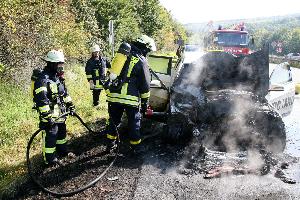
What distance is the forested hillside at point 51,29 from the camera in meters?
9.20

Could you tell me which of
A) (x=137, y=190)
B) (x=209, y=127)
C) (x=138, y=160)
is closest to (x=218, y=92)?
(x=209, y=127)

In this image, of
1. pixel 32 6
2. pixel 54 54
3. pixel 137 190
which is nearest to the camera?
pixel 137 190

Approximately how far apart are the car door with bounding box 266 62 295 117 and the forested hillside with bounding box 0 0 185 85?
605cm

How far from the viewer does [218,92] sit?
22.3 feet

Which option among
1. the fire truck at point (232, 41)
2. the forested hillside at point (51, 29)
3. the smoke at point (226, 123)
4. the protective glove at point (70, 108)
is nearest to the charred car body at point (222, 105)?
the smoke at point (226, 123)

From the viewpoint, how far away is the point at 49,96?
5.75 metres

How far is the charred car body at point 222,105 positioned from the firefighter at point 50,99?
6.04 feet

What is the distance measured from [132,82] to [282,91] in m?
4.15

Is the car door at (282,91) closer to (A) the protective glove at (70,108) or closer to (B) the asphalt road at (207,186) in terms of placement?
(B) the asphalt road at (207,186)

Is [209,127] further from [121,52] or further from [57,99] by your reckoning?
[57,99]

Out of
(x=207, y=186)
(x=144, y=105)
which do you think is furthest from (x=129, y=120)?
(x=207, y=186)

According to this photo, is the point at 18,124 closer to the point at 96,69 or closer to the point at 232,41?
the point at 96,69

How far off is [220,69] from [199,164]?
2428 millimetres

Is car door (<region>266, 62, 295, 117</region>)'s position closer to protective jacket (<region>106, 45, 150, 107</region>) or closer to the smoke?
the smoke
